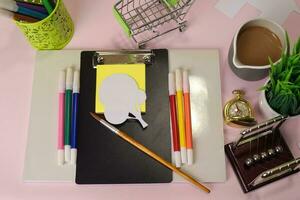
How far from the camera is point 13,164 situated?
24.3 inches

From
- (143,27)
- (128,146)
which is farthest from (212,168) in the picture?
(143,27)

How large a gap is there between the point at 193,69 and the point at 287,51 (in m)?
0.16

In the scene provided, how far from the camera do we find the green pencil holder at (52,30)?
0.59 m

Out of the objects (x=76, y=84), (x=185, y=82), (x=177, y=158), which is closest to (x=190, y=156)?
(x=177, y=158)

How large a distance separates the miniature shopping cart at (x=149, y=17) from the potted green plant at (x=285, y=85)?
203mm

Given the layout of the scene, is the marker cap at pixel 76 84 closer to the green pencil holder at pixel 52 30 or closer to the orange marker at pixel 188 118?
the green pencil holder at pixel 52 30

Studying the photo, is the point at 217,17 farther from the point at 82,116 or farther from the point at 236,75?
the point at 82,116

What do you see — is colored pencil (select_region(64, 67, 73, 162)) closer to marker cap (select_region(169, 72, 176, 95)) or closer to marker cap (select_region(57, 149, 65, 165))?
marker cap (select_region(57, 149, 65, 165))

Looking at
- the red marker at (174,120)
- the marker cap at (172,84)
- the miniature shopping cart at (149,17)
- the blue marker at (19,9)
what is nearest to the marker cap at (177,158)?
the red marker at (174,120)

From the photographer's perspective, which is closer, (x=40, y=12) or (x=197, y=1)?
(x=40, y=12)

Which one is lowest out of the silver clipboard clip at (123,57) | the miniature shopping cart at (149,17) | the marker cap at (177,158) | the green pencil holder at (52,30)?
the marker cap at (177,158)

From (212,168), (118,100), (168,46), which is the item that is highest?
(168,46)

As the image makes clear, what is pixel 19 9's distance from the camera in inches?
22.0

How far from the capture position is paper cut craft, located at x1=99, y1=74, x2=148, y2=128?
62 centimetres
